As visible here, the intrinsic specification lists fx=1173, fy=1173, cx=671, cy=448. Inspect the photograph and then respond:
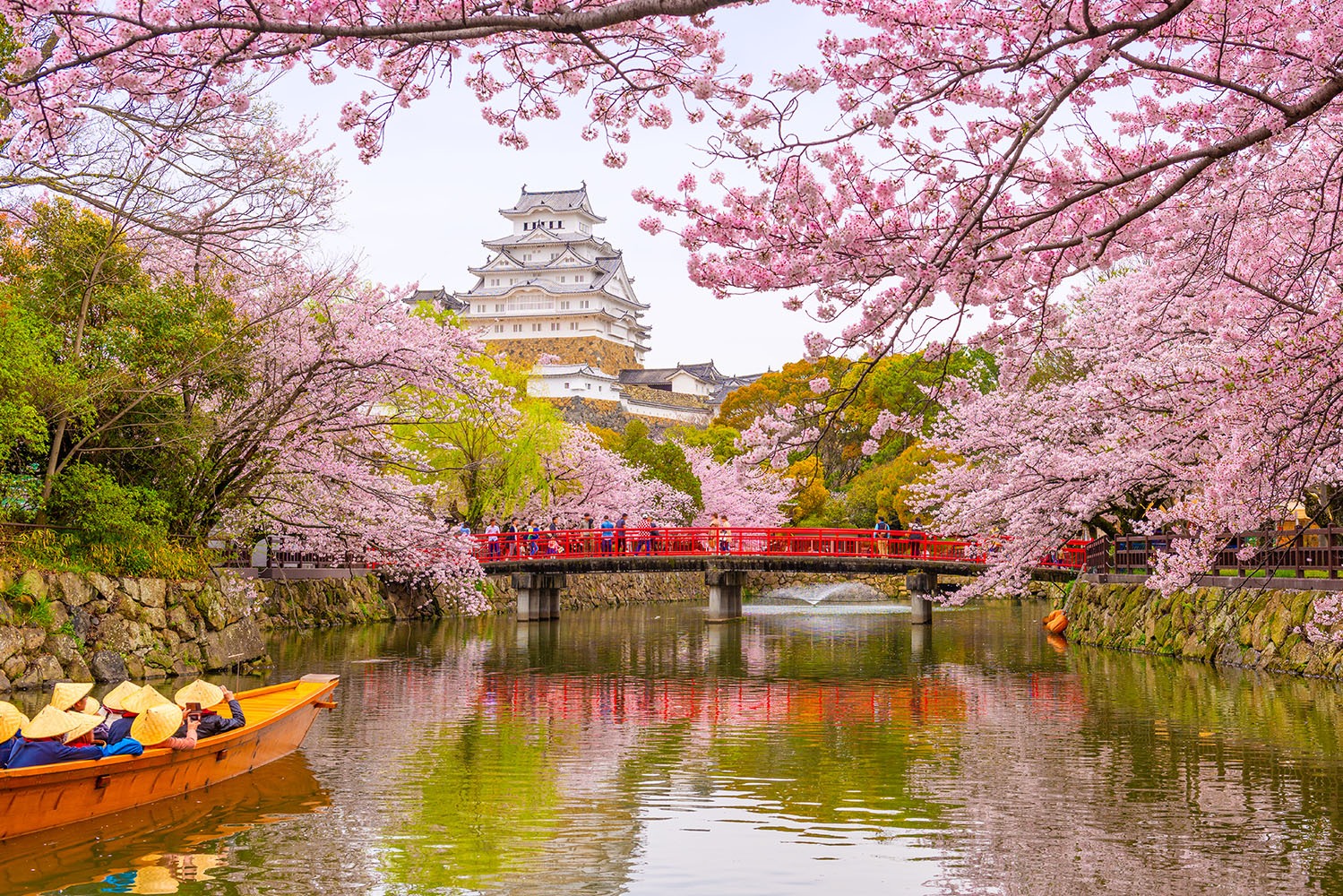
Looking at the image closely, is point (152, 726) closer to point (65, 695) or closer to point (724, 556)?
point (65, 695)

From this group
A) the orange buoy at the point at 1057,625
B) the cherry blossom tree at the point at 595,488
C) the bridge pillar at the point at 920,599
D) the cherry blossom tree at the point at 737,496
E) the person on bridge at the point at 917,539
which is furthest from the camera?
the cherry blossom tree at the point at 737,496

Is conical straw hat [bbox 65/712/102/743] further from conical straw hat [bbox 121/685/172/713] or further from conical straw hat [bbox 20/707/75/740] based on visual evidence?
conical straw hat [bbox 121/685/172/713]

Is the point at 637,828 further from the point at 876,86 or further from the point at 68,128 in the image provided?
the point at 68,128

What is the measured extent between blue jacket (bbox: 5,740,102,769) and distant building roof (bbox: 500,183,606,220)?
76.3 meters

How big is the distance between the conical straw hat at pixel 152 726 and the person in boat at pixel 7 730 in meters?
0.99

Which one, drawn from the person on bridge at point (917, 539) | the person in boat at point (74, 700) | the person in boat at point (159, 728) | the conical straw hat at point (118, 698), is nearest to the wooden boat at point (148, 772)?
the person in boat at point (159, 728)

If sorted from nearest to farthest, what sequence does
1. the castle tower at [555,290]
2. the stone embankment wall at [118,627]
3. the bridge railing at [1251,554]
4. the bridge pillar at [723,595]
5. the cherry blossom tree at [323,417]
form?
the stone embankment wall at [118,627] → the bridge railing at [1251,554] → the cherry blossom tree at [323,417] → the bridge pillar at [723,595] → the castle tower at [555,290]

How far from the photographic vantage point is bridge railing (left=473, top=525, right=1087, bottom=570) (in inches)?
1246

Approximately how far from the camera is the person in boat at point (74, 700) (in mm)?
9109

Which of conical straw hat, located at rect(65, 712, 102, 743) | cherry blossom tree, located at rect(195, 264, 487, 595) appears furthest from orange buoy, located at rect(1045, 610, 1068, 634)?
conical straw hat, located at rect(65, 712, 102, 743)

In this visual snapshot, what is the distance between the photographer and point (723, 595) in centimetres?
3372

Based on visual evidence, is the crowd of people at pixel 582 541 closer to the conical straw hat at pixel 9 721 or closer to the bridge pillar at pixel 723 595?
the bridge pillar at pixel 723 595

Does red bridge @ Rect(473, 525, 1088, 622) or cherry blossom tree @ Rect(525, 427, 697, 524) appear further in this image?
cherry blossom tree @ Rect(525, 427, 697, 524)

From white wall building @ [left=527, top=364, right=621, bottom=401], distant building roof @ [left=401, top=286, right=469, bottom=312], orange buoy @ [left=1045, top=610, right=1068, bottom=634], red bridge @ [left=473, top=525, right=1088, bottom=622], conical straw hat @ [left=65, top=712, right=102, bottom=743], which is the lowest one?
orange buoy @ [left=1045, top=610, right=1068, bottom=634]
